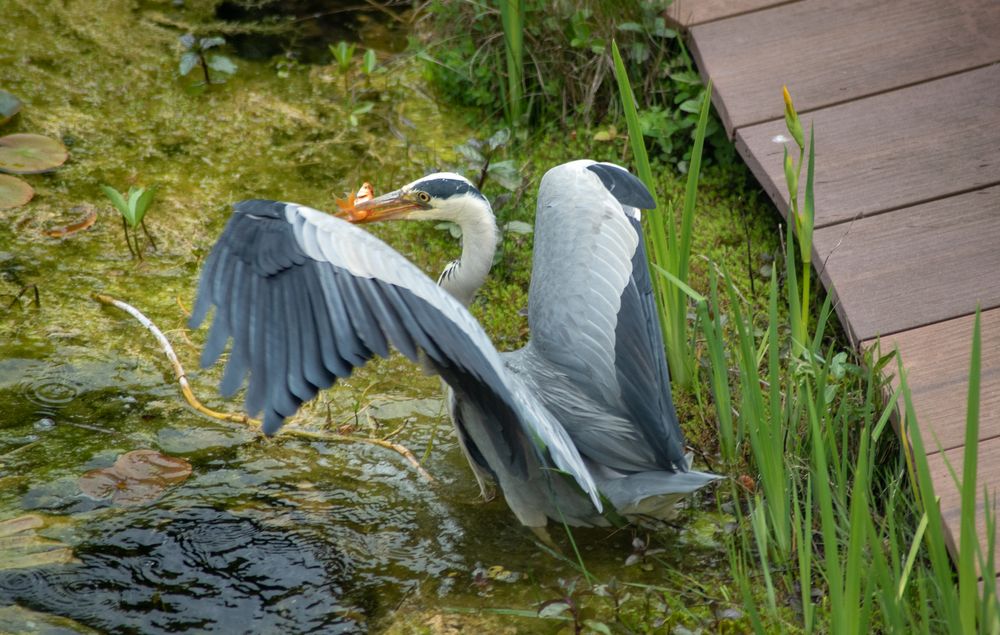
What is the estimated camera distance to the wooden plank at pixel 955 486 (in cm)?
252

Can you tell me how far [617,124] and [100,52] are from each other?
6.95 feet

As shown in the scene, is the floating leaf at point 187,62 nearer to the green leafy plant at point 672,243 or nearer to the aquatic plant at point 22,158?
the aquatic plant at point 22,158

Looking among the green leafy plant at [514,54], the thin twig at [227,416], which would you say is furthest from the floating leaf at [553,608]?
the green leafy plant at [514,54]

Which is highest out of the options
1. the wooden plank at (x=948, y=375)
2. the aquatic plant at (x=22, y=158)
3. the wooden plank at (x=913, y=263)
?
the aquatic plant at (x=22, y=158)

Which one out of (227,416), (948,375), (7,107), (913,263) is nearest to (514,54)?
(913,263)

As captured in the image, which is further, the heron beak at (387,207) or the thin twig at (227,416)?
the heron beak at (387,207)

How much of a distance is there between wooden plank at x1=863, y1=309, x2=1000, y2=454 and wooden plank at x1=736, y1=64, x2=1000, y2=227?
1.72 feet

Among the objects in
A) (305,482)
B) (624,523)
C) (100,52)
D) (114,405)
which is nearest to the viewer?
(624,523)

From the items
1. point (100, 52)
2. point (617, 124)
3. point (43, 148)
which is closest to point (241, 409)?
point (43, 148)

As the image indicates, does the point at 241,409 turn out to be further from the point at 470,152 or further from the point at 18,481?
the point at 470,152

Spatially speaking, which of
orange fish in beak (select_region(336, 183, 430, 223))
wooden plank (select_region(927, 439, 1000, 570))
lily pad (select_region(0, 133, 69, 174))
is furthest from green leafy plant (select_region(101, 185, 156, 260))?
wooden plank (select_region(927, 439, 1000, 570))

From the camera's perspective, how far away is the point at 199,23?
4.98 m

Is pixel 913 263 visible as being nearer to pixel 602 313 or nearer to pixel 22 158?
pixel 602 313

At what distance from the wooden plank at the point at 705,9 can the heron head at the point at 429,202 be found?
4.82 ft
